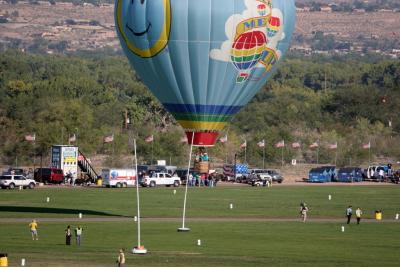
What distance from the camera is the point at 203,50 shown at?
8450 centimetres

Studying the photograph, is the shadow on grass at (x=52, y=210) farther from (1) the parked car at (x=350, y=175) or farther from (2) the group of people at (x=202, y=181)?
(1) the parked car at (x=350, y=175)

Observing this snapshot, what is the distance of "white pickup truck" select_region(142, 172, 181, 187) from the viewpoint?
125 m

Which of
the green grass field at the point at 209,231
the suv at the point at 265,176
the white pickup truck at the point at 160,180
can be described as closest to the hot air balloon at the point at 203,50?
the green grass field at the point at 209,231

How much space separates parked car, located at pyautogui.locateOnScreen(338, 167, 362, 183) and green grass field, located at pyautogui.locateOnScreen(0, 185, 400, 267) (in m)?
22.9

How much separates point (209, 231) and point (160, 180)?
48130 mm

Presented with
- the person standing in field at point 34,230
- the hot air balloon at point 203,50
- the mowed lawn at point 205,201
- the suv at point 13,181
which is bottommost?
the person standing in field at point 34,230

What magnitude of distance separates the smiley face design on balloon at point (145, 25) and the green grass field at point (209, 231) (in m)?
10.7

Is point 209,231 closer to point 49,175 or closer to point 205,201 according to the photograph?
point 205,201

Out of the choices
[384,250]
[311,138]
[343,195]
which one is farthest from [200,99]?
[311,138]

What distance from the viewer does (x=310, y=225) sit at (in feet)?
268

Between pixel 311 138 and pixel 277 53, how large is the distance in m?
86.9

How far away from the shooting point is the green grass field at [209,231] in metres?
64.2

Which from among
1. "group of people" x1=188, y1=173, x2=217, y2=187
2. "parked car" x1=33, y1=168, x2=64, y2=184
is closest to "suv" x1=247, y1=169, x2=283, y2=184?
"group of people" x1=188, y1=173, x2=217, y2=187

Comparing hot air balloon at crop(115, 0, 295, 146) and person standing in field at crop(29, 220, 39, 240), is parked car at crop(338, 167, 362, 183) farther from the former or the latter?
person standing in field at crop(29, 220, 39, 240)
